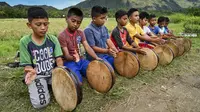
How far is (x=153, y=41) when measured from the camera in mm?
6711

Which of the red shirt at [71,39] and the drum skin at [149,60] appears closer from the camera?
the red shirt at [71,39]

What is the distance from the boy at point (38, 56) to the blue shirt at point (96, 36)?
1.06 meters

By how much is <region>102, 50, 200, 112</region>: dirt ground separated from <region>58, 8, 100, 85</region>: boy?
0.86 metres

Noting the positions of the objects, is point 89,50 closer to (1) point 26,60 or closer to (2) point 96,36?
(2) point 96,36

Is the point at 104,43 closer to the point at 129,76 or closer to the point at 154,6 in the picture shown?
the point at 129,76

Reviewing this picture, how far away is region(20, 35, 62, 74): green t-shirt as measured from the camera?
3.97m

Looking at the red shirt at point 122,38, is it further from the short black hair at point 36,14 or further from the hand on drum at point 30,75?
the hand on drum at point 30,75

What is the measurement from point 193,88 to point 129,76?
1337 mm

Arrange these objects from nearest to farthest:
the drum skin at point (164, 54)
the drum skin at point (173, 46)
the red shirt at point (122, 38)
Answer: the red shirt at point (122, 38)
the drum skin at point (164, 54)
the drum skin at point (173, 46)

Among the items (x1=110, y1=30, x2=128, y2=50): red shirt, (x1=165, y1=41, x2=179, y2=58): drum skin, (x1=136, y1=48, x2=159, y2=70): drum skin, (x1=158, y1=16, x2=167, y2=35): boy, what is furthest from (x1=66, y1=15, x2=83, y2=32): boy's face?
(x1=158, y1=16, x2=167, y2=35): boy

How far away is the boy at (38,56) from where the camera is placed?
389 cm

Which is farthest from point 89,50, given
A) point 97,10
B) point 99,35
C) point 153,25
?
point 153,25

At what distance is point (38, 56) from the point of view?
4.05 meters

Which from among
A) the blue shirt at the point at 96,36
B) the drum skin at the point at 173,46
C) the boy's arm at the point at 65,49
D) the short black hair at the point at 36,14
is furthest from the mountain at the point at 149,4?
the short black hair at the point at 36,14
